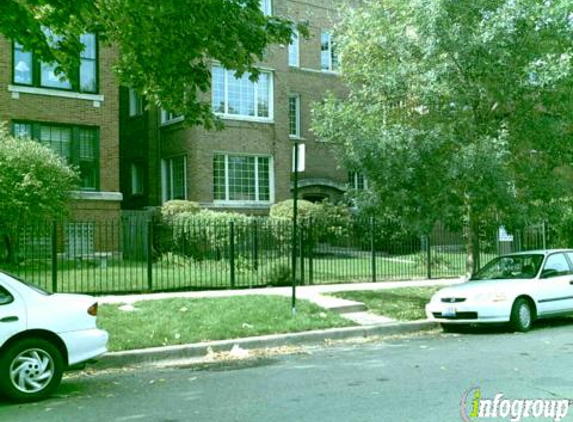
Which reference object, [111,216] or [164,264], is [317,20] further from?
[164,264]

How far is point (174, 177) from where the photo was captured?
25.2m

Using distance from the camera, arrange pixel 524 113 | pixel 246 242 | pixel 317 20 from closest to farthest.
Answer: pixel 524 113
pixel 246 242
pixel 317 20

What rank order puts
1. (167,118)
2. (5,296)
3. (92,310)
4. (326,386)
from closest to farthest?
(5,296) < (326,386) < (92,310) < (167,118)

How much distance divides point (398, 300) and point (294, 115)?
16.1m

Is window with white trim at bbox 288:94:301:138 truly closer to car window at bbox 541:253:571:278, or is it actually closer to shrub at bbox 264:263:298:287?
shrub at bbox 264:263:298:287

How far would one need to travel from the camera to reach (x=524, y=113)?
525 inches

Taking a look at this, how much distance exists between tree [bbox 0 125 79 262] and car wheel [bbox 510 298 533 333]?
10.9 meters

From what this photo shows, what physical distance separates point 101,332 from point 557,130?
9.84 meters

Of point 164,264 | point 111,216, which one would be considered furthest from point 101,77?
point 164,264

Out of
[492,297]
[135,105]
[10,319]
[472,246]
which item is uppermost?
[135,105]

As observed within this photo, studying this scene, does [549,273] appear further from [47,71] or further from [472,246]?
[47,71]

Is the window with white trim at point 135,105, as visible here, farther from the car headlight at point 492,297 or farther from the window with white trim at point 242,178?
the car headlight at point 492,297

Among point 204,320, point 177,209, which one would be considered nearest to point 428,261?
point 177,209

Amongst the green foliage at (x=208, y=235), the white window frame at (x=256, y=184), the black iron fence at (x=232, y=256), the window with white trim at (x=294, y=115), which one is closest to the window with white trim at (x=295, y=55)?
the window with white trim at (x=294, y=115)
